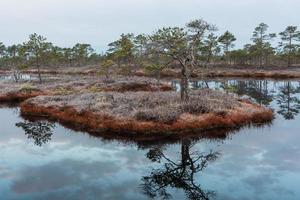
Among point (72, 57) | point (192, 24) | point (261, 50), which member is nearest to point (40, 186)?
point (192, 24)

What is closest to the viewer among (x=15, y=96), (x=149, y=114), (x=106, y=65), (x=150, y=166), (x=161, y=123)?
(x=150, y=166)

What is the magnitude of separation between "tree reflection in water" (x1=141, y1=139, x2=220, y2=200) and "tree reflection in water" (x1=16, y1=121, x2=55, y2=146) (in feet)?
33.6

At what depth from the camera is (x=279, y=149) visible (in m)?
26.0

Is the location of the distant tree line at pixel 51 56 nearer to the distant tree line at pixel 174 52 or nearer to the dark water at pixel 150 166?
the distant tree line at pixel 174 52

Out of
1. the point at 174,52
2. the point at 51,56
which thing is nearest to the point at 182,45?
the point at 174,52

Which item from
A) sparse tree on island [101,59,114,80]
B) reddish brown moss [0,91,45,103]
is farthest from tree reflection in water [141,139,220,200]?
sparse tree on island [101,59,114,80]

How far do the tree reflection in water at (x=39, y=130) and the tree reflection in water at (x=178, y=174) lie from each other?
10241 millimetres

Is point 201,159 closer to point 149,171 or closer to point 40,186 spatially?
point 149,171

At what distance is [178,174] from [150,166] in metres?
2.21

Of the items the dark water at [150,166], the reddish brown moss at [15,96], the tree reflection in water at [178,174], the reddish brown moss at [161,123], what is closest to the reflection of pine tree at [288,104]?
the reddish brown moss at [161,123]

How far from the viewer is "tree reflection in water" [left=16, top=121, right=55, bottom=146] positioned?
3027 centimetres

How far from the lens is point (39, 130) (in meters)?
33.3

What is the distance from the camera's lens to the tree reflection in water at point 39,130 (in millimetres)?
30273

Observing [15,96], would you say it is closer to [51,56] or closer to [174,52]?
[174,52]
